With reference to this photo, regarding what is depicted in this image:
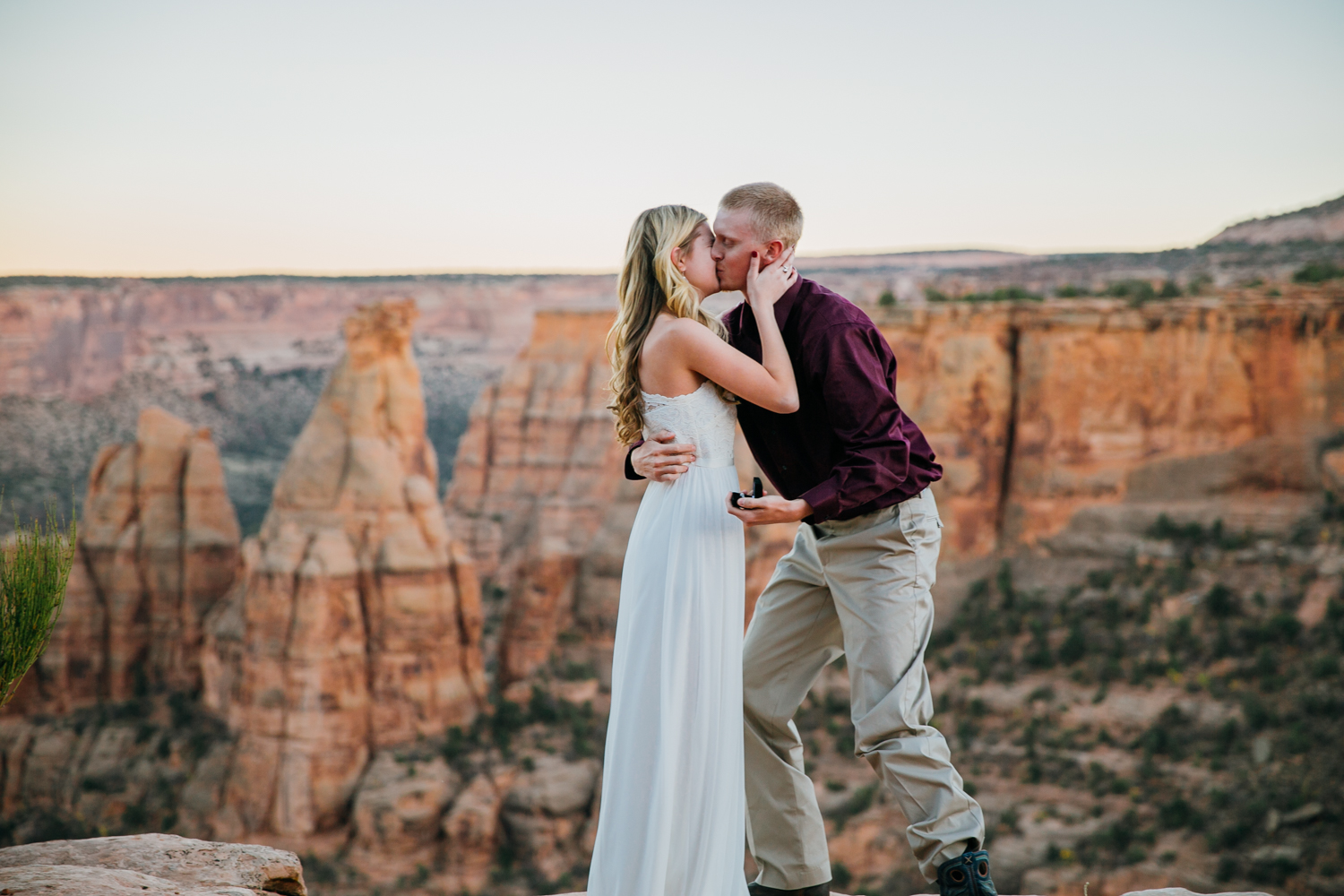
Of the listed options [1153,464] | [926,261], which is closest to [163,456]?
[1153,464]

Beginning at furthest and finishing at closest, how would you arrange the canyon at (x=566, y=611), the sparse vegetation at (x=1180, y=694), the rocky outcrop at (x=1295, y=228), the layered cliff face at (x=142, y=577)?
1. the rocky outcrop at (x=1295, y=228)
2. the layered cliff face at (x=142, y=577)
3. the canyon at (x=566, y=611)
4. the sparse vegetation at (x=1180, y=694)

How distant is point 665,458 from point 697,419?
21cm

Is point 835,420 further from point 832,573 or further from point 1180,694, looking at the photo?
point 1180,694

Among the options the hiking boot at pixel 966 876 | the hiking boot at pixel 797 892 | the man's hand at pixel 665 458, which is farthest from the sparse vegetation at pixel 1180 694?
the man's hand at pixel 665 458

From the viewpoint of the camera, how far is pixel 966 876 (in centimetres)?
392

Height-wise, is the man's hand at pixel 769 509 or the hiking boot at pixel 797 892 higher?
the man's hand at pixel 769 509

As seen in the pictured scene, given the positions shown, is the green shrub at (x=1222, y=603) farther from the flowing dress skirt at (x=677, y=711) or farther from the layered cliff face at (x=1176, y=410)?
the flowing dress skirt at (x=677, y=711)

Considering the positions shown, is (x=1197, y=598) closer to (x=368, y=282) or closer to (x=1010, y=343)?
(x=1010, y=343)

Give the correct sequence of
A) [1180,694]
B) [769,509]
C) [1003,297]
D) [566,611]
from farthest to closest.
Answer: [566,611], [1003,297], [1180,694], [769,509]

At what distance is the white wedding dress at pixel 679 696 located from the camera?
4.01 meters

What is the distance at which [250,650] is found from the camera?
23.2 meters

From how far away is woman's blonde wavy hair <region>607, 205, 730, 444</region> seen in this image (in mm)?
4031

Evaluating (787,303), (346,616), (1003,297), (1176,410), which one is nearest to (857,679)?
(787,303)

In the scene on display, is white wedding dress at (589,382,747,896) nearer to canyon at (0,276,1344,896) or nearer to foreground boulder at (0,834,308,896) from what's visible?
foreground boulder at (0,834,308,896)
